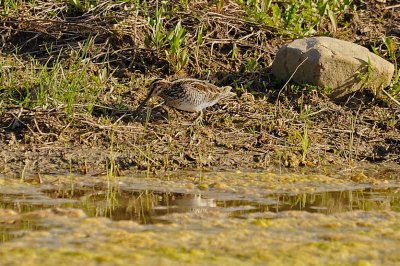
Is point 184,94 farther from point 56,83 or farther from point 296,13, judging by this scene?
point 296,13

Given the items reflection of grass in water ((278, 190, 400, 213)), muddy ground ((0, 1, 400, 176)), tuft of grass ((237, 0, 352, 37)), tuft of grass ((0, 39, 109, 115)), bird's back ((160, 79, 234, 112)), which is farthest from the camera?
tuft of grass ((237, 0, 352, 37))

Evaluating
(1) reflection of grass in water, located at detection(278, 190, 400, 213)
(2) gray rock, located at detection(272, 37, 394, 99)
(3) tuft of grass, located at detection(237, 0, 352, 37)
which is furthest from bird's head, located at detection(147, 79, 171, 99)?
(1) reflection of grass in water, located at detection(278, 190, 400, 213)

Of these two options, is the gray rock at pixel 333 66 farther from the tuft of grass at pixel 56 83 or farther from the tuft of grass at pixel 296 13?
the tuft of grass at pixel 56 83

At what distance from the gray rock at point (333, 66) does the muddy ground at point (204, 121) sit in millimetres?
134

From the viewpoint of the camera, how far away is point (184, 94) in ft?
30.7

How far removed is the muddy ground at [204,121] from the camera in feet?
28.2

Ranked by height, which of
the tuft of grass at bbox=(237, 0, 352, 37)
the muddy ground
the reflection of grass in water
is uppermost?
the tuft of grass at bbox=(237, 0, 352, 37)

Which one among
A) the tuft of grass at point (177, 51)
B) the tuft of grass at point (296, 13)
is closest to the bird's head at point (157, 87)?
the tuft of grass at point (177, 51)

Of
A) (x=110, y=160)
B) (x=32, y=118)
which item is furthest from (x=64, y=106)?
(x=110, y=160)

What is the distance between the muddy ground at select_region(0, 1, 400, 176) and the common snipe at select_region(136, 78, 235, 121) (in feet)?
0.54

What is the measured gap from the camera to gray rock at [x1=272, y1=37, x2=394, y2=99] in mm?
9844

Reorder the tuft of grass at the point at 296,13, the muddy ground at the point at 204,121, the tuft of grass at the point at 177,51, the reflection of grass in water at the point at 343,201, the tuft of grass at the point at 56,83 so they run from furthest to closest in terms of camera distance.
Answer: the tuft of grass at the point at 296,13 → the tuft of grass at the point at 177,51 → the tuft of grass at the point at 56,83 → the muddy ground at the point at 204,121 → the reflection of grass in water at the point at 343,201

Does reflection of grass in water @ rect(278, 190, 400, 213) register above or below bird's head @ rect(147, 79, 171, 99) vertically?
below

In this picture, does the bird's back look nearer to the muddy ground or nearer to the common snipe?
the common snipe
